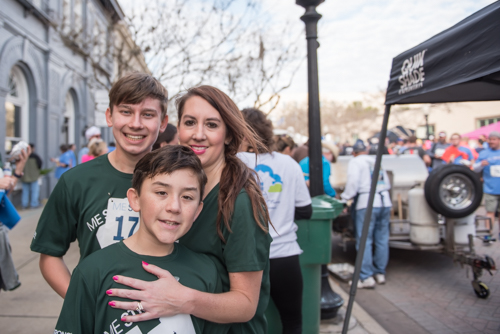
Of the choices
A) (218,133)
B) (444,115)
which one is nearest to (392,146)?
(218,133)

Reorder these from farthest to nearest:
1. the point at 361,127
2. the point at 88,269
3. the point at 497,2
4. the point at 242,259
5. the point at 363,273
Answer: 1. the point at 361,127
2. the point at 363,273
3. the point at 497,2
4. the point at 242,259
5. the point at 88,269

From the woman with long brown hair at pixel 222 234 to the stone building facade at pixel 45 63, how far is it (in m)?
8.11

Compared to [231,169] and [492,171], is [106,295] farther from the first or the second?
[492,171]

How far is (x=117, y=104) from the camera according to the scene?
6.11ft

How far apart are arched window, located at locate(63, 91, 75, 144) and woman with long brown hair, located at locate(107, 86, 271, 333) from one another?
593 inches

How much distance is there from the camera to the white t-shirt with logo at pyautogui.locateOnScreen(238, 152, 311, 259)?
115 inches

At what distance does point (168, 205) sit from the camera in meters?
1.49

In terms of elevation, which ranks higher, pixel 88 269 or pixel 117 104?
pixel 117 104

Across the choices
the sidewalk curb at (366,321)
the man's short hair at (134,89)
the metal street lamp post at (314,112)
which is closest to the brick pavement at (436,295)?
the sidewalk curb at (366,321)

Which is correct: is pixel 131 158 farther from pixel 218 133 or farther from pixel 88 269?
pixel 88 269

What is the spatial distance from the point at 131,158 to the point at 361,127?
158 ft

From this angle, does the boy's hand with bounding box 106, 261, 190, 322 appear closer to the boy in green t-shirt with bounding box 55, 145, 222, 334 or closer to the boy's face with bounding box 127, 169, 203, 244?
the boy in green t-shirt with bounding box 55, 145, 222, 334

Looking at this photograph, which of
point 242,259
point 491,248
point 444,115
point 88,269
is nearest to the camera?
point 88,269

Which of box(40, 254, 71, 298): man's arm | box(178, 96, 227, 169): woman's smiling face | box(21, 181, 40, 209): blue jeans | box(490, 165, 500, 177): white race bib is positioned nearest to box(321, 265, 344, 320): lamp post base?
box(178, 96, 227, 169): woman's smiling face
